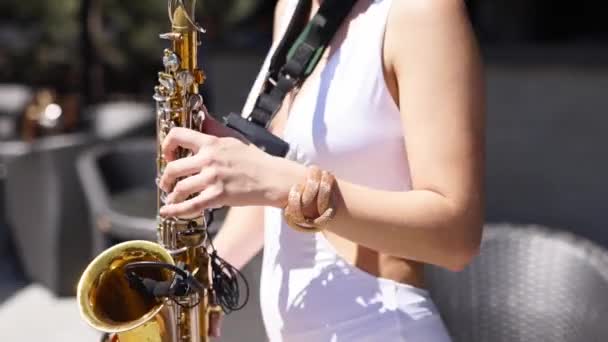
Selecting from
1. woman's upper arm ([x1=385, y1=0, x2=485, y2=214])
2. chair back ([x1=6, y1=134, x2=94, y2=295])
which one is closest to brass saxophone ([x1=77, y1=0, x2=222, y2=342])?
woman's upper arm ([x1=385, y1=0, x2=485, y2=214])

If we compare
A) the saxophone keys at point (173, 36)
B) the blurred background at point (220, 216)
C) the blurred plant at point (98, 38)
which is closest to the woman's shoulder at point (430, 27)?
the saxophone keys at point (173, 36)

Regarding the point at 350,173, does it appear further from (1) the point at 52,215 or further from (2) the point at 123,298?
(1) the point at 52,215

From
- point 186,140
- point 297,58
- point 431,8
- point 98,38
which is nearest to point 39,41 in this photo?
point 98,38

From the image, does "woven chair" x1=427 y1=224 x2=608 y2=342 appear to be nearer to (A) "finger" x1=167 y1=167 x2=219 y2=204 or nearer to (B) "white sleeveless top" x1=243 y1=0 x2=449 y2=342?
(B) "white sleeveless top" x1=243 y1=0 x2=449 y2=342

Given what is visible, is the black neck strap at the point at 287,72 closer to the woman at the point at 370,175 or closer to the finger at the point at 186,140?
the woman at the point at 370,175

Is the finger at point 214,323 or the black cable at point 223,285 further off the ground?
the black cable at point 223,285

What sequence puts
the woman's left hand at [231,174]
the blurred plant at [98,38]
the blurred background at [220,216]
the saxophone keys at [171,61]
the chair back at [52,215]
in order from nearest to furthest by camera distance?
1. the woman's left hand at [231,174]
2. the saxophone keys at [171,61]
3. the blurred background at [220,216]
4. the chair back at [52,215]
5. the blurred plant at [98,38]

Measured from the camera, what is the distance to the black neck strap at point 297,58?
1548 millimetres

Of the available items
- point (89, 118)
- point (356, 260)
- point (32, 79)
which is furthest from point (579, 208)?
point (32, 79)

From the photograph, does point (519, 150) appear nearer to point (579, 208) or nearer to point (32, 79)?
point (579, 208)

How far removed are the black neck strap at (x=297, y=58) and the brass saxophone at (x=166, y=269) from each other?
111 mm

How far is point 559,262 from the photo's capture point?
8.51 ft

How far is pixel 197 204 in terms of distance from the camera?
1387 millimetres

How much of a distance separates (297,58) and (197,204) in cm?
32
